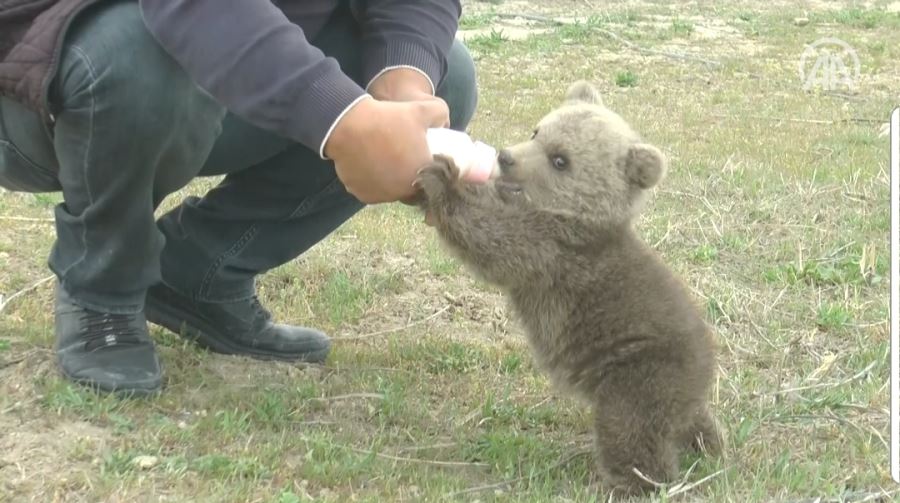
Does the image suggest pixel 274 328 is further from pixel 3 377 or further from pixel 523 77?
pixel 523 77

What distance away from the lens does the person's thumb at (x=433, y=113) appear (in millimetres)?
2857

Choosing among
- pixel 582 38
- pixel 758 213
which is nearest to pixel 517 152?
pixel 758 213

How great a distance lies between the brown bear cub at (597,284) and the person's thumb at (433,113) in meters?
0.11

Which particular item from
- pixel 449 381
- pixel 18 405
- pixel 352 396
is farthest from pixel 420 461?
pixel 18 405

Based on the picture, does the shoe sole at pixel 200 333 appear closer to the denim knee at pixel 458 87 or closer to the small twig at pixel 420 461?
the small twig at pixel 420 461

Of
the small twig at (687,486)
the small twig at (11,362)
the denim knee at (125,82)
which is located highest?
the denim knee at (125,82)

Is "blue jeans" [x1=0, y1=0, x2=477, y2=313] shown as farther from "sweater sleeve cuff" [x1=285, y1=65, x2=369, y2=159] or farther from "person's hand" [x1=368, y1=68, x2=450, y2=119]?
"sweater sleeve cuff" [x1=285, y1=65, x2=369, y2=159]

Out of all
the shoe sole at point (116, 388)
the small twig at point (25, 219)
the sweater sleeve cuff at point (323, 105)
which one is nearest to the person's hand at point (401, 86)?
the sweater sleeve cuff at point (323, 105)

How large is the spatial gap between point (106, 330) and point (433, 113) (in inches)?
47.3

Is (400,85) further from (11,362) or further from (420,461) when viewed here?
(11,362)

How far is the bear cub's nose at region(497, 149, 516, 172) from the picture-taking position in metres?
3.46

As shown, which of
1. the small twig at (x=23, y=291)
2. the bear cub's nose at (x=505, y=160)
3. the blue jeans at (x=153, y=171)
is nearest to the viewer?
the blue jeans at (x=153, y=171)

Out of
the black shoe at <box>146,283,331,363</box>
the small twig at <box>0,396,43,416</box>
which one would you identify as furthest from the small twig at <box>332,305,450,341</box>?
the small twig at <box>0,396,43,416</box>

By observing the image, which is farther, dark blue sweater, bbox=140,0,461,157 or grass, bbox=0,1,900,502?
grass, bbox=0,1,900,502
